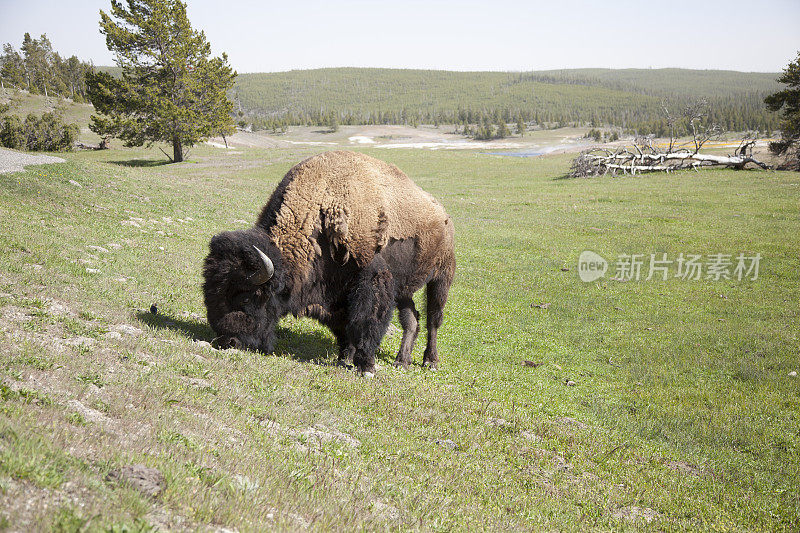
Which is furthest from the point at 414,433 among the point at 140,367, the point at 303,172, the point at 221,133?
the point at 221,133

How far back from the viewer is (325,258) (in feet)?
26.4

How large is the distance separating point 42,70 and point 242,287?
128 meters

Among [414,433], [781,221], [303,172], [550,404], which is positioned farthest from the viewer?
[781,221]

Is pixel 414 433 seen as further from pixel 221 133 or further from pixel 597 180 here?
pixel 221 133

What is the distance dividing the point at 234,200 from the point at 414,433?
22000 millimetres

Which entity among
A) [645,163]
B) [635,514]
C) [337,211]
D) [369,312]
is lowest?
[635,514]

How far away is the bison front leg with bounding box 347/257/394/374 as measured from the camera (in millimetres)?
8008

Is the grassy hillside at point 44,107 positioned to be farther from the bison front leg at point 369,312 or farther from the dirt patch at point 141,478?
the dirt patch at point 141,478

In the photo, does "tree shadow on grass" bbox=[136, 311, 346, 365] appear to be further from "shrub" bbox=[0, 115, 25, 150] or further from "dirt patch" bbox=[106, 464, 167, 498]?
"shrub" bbox=[0, 115, 25, 150]

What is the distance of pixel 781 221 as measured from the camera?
24891mm

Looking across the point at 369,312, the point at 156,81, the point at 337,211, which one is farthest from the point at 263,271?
the point at 156,81

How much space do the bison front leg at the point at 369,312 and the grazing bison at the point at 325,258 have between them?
0.02m

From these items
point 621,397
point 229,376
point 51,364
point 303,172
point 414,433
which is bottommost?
point 621,397

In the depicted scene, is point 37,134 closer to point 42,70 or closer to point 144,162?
point 144,162
